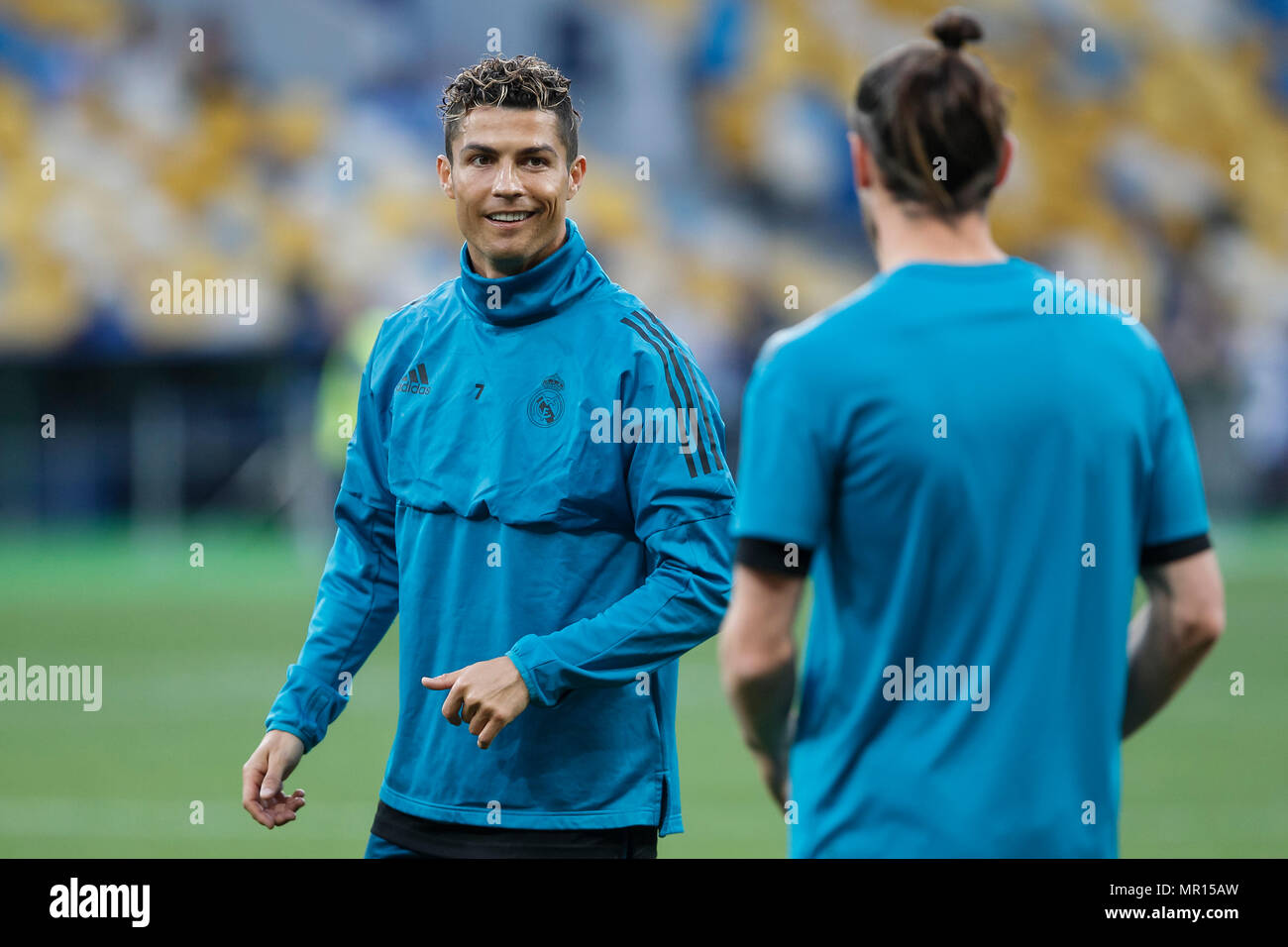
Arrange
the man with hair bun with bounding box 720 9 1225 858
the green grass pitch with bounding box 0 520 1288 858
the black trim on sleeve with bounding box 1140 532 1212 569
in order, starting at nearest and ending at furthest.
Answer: the man with hair bun with bounding box 720 9 1225 858 < the black trim on sleeve with bounding box 1140 532 1212 569 < the green grass pitch with bounding box 0 520 1288 858

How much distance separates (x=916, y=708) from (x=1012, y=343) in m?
0.46

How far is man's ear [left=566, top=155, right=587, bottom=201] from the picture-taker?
122 inches

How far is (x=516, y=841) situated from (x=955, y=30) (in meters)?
1.56

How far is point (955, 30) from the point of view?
6.70 feet

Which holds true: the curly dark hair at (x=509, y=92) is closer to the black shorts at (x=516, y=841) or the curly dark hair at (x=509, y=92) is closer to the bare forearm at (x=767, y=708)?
the black shorts at (x=516, y=841)

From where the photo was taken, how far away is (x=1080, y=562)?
2.01 metres

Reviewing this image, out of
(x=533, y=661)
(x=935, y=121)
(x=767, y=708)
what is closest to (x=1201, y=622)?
(x=767, y=708)

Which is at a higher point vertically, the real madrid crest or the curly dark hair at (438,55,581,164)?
the curly dark hair at (438,55,581,164)

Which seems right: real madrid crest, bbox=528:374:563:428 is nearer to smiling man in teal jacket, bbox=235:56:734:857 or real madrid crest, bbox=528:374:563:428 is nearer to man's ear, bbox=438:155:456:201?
smiling man in teal jacket, bbox=235:56:734:857

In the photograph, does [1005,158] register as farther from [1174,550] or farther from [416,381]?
[416,381]

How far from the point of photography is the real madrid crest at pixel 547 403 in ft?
9.55

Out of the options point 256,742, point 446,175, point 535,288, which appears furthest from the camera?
point 256,742

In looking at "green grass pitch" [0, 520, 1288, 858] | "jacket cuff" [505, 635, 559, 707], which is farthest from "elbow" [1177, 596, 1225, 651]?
"green grass pitch" [0, 520, 1288, 858]
